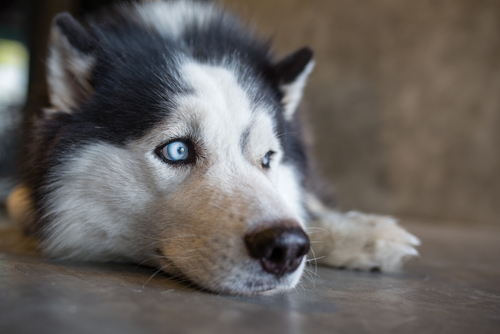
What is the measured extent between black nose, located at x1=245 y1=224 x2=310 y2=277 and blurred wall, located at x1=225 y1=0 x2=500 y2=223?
13.5 ft

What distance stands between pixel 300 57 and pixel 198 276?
1518 mm

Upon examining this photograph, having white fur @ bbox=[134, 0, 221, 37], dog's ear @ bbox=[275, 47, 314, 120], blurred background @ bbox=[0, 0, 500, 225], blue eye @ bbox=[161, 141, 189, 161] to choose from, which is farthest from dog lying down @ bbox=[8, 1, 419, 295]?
blurred background @ bbox=[0, 0, 500, 225]

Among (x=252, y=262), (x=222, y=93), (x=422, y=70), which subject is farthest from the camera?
(x=422, y=70)

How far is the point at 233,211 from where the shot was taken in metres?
1.44

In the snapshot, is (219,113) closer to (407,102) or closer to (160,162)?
(160,162)

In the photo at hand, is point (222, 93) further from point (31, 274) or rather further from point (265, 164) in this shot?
point (31, 274)

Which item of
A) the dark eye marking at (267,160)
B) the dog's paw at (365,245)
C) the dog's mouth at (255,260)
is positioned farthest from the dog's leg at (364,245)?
the dog's mouth at (255,260)

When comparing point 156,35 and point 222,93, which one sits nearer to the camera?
point 222,93

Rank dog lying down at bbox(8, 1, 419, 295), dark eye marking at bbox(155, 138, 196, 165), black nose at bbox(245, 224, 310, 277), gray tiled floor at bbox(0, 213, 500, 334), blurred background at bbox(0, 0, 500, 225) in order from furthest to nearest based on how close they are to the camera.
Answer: blurred background at bbox(0, 0, 500, 225)
dark eye marking at bbox(155, 138, 196, 165)
dog lying down at bbox(8, 1, 419, 295)
black nose at bbox(245, 224, 310, 277)
gray tiled floor at bbox(0, 213, 500, 334)

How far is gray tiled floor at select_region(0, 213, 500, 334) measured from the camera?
104cm

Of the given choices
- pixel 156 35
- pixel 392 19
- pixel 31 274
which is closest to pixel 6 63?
pixel 392 19

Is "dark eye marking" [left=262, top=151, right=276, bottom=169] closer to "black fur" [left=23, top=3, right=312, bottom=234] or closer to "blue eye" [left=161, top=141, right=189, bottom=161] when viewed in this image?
"black fur" [left=23, top=3, right=312, bottom=234]

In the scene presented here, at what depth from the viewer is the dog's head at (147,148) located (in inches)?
63.2

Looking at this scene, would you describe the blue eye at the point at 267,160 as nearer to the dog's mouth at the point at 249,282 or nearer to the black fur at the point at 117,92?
the black fur at the point at 117,92
